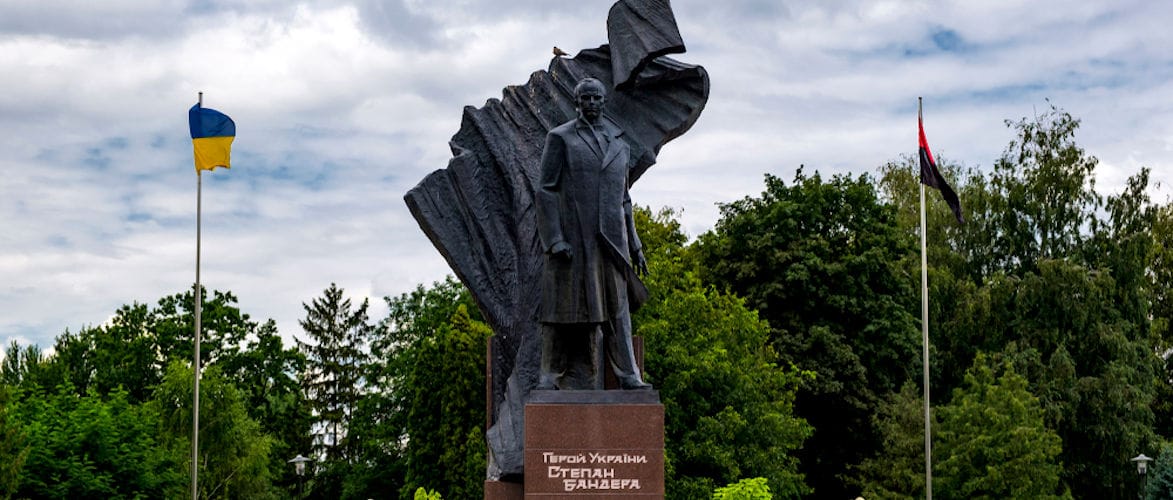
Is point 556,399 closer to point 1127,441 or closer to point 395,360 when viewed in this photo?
point 1127,441

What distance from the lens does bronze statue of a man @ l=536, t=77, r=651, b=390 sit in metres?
13.0

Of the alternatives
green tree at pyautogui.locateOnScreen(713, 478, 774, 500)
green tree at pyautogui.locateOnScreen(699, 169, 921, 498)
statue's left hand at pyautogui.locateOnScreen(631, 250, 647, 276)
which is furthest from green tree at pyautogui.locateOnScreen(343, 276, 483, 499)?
statue's left hand at pyautogui.locateOnScreen(631, 250, 647, 276)

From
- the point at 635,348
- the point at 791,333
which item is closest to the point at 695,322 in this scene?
the point at 791,333

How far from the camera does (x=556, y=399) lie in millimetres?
12727

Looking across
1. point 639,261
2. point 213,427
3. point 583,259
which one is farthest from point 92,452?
point 583,259

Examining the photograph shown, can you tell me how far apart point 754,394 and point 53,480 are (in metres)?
13.5

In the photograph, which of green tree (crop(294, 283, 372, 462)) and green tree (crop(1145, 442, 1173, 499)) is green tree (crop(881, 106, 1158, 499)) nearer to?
green tree (crop(1145, 442, 1173, 499))

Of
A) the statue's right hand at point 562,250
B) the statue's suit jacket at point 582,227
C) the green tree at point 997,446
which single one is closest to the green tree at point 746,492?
the statue's suit jacket at point 582,227

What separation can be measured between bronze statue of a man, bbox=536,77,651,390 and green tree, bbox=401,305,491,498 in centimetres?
1958

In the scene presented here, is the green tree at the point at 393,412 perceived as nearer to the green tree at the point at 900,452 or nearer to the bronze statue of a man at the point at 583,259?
the green tree at the point at 900,452

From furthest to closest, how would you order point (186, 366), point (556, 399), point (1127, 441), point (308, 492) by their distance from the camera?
point (308, 492)
point (186, 366)
point (1127, 441)
point (556, 399)

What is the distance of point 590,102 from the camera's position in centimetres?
1326

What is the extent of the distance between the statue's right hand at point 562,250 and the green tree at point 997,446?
19028 mm

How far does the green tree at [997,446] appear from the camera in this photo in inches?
1193
